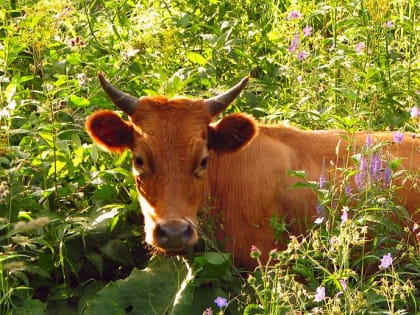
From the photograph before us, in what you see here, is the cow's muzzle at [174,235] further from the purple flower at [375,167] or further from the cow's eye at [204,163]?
the purple flower at [375,167]

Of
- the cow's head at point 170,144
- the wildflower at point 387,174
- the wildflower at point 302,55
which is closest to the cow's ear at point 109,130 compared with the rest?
the cow's head at point 170,144

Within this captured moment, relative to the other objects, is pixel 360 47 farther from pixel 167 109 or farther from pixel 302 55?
pixel 167 109

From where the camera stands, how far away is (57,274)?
6.52 meters

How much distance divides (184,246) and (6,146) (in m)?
1.34

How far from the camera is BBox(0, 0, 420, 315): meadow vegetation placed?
5.75m

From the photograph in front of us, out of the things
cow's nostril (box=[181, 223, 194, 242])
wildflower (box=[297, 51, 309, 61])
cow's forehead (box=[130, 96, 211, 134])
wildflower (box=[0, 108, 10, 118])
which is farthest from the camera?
wildflower (box=[297, 51, 309, 61])

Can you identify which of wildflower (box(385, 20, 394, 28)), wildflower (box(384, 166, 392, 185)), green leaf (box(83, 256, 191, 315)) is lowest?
green leaf (box(83, 256, 191, 315))

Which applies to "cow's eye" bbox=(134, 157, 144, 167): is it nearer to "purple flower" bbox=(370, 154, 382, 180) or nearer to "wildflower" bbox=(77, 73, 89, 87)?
"wildflower" bbox=(77, 73, 89, 87)

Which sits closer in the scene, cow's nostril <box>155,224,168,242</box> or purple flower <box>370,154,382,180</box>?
purple flower <box>370,154,382,180</box>

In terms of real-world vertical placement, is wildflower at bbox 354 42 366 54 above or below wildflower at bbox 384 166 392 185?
above

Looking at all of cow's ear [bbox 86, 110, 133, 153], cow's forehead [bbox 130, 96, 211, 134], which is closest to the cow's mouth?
cow's forehead [bbox 130, 96, 211, 134]

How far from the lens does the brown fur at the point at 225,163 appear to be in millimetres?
6312

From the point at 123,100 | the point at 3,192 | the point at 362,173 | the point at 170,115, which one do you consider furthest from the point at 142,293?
the point at 362,173

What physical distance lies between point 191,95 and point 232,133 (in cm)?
93
